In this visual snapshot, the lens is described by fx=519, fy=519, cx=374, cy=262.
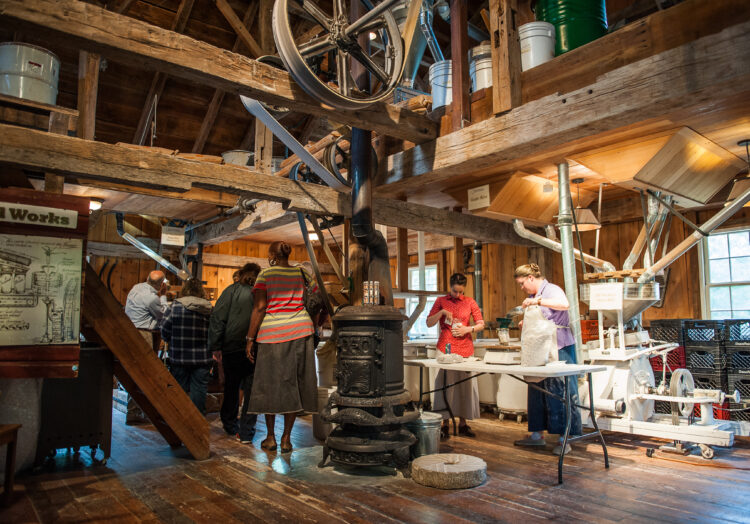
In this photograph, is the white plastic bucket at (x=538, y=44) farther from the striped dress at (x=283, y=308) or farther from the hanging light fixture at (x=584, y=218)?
the striped dress at (x=283, y=308)

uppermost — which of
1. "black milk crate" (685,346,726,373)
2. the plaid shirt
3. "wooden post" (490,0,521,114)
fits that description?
"wooden post" (490,0,521,114)

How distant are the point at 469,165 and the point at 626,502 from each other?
235 centimetres

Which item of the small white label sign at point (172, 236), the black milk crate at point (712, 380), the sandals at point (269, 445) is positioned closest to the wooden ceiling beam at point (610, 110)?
the sandals at point (269, 445)

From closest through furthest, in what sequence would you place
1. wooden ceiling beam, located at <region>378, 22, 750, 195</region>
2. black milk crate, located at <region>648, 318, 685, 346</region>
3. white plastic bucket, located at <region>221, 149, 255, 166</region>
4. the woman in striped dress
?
wooden ceiling beam, located at <region>378, 22, 750, 195</region>
the woman in striped dress
black milk crate, located at <region>648, 318, 685, 346</region>
white plastic bucket, located at <region>221, 149, 255, 166</region>

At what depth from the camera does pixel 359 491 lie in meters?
2.99

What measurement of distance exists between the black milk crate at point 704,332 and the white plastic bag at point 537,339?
2352 millimetres

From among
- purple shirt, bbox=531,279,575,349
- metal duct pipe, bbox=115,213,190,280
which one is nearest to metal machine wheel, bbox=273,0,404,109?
purple shirt, bbox=531,279,575,349

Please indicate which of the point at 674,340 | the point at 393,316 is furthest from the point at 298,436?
the point at 674,340

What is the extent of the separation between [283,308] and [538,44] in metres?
2.59

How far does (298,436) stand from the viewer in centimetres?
451

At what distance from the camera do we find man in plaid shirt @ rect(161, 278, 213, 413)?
15.0 feet

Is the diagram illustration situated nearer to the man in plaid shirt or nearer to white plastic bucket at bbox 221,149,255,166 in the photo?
the man in plaid shirt

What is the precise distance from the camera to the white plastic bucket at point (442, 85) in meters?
4.15

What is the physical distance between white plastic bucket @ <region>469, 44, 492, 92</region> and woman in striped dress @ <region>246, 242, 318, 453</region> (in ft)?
6.34
